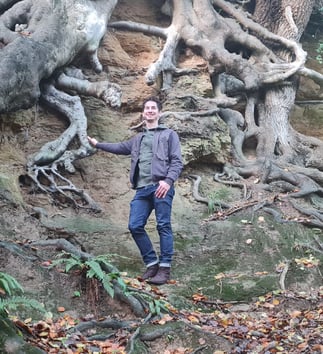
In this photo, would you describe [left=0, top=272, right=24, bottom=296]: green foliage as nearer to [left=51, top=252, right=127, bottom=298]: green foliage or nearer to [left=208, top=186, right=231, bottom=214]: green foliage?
[left=51, top=252, right=127, bottom=298]: green foliage

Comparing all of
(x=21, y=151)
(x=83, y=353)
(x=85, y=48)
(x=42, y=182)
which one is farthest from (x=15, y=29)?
(x=83, y=353)

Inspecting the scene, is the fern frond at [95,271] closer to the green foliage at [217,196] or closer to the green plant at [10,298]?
the green plant at [10,298]

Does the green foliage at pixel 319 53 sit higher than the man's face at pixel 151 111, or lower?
higher

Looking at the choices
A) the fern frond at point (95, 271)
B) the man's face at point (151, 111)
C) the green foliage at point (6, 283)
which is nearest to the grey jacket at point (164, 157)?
the man's face at point (151, 111)

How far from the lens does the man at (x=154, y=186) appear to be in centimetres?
548

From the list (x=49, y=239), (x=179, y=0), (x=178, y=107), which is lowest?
(x=49, y=239)

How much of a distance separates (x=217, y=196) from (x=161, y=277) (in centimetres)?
338

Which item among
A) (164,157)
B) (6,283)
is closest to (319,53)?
(164,157)

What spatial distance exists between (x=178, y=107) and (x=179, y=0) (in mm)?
3212

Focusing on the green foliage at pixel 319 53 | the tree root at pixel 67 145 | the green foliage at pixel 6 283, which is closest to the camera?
the green foliage at pixel 6 283

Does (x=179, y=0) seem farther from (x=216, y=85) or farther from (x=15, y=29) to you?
(x=15, y=29)

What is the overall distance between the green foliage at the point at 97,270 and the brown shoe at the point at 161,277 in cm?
80

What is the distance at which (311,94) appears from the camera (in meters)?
12.9

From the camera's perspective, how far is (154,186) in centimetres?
555
